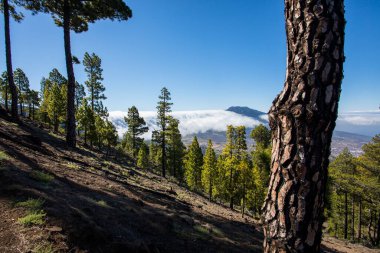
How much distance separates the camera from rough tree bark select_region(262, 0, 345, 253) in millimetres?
2506

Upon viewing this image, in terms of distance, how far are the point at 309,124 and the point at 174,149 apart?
4976 cm

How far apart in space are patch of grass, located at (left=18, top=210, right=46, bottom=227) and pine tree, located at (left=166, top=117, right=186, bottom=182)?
3707 cm

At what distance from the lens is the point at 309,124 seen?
2500 millimetres

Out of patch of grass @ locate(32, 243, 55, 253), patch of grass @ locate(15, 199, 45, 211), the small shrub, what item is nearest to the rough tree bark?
patch of grass @ locate(32, 243, 55, 253)

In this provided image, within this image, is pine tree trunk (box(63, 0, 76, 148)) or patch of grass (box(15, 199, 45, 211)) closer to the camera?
patch of grass (box(15, 199, 45, 211))

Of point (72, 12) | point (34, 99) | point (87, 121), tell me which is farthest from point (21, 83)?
point (72, 12)

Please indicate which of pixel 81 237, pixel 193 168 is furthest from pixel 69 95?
pixel 193 168

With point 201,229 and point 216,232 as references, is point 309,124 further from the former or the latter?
point 216,232

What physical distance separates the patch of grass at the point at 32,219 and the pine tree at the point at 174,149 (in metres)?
37.1

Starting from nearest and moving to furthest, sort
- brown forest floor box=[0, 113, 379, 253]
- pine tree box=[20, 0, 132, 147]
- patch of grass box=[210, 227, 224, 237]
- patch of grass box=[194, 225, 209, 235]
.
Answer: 1. brown forest floor box=[0, 113, 379, 253]
2. patch of grass box=[194, 225, 209, 235]
3. patch of grass box=[210, 227, 224, 237]
4. pine tree box=[20, 0, 132, 147]

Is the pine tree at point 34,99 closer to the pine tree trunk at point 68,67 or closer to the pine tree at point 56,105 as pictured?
the pine tree at point 56,105

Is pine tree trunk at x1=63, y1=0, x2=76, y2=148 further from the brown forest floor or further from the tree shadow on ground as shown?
the tree shadow on ground

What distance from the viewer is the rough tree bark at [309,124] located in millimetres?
2506

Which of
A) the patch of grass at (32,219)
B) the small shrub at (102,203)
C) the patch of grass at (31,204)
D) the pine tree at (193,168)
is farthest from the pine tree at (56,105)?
the patch of grass at (32,219)
